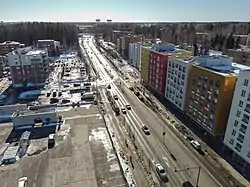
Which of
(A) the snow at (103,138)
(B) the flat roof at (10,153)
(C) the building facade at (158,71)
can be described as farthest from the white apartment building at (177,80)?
(B) the flat roof at (10,153)

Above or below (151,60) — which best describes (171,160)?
below

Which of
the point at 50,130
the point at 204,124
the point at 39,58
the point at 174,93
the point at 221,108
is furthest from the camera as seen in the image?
the point at 39,58

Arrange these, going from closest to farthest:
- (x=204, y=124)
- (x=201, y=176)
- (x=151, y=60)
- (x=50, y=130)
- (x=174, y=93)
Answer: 1. (x=201, y=176)
2. (x=204, y=124)
3. (x=50, y=130)
4. (x=174, y=93)
5. (x=151, y=60)

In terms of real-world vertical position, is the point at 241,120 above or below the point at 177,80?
below

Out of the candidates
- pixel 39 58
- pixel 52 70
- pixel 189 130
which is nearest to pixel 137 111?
pixel 189 130

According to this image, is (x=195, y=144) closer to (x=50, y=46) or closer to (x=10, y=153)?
(x=10, y=153)

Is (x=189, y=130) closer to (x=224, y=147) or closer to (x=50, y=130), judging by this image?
(x=224, y=147)

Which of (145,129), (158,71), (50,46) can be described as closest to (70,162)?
(145,129)
